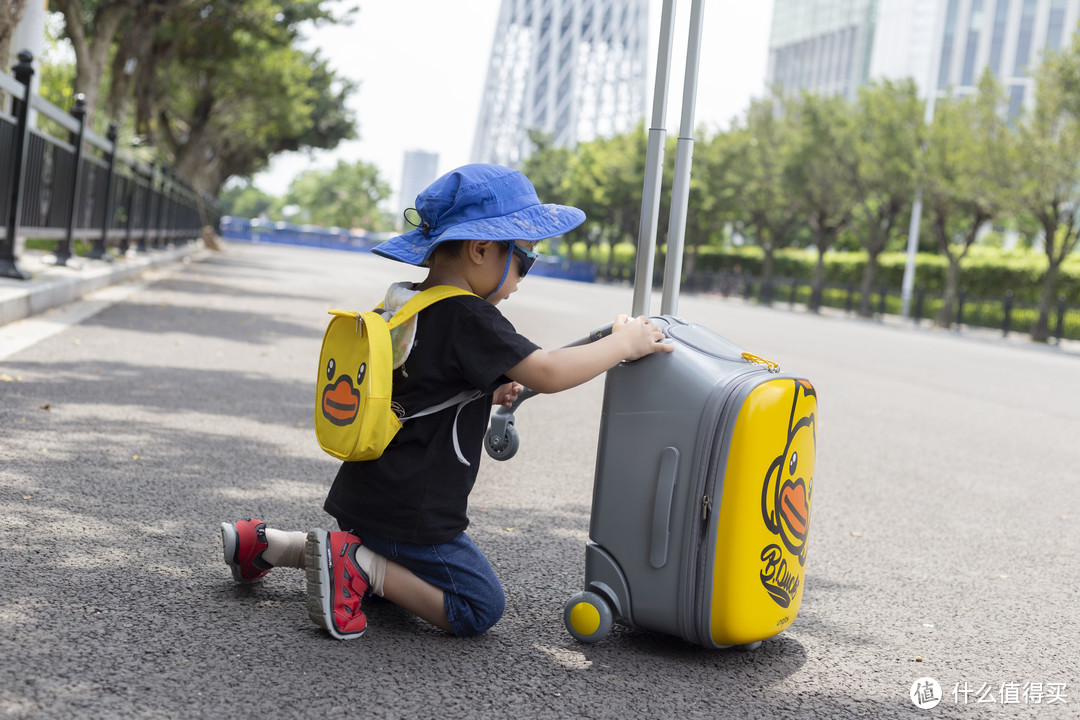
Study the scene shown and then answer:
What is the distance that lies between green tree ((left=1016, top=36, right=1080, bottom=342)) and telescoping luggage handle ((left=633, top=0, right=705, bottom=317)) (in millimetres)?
25187

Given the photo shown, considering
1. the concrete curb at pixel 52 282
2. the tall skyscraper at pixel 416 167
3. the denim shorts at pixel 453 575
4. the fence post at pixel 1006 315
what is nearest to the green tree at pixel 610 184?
the fence post at pixel 1006 315

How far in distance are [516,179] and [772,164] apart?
41.1 meters

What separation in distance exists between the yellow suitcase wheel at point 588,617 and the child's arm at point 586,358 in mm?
511

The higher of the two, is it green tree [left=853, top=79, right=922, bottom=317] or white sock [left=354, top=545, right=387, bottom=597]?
green tree [left=853, top=79, right=922, bottom=317]

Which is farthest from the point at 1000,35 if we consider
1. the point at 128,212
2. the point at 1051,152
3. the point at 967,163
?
the point at 128,212

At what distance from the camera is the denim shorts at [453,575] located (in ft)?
8.12

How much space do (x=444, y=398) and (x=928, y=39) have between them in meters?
72.3

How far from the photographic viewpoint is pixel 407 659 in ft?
7.71

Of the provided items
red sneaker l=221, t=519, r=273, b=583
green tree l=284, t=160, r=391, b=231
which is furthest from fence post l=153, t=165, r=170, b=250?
green tree l=284, t=160, r=391, b=231

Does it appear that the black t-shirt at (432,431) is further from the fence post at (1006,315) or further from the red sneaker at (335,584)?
the fence post at (1006,315)

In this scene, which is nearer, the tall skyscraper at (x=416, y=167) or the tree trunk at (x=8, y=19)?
the tree trunk at (x=8, y=19)

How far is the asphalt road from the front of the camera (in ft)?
7.13

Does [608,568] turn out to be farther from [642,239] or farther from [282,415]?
[282,415]

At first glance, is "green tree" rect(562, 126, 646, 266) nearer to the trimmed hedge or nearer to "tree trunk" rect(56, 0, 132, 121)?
the trimmed hedge
